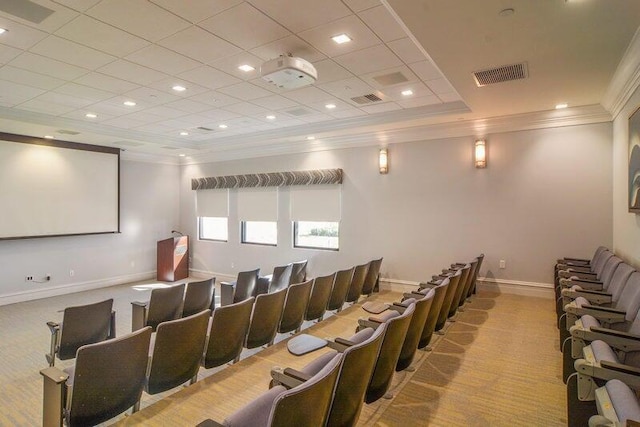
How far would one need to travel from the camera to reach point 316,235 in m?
8.08

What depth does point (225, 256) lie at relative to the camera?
9391 mm

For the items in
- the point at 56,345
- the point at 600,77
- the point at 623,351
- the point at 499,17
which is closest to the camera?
the point at 623,351

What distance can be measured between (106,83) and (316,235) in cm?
497

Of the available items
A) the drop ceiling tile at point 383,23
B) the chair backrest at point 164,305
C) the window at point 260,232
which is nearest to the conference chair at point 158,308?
the chair backrest at point 164,305

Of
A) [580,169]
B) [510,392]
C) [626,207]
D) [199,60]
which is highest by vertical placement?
[199,60]

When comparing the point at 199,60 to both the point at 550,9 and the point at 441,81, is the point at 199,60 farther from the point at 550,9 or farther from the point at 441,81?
the point at 550,9

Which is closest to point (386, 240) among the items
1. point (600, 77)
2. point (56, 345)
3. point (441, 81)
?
point (441, 81)

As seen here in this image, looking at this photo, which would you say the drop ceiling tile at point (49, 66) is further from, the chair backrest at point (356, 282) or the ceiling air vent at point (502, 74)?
the ceiling air vent at point (502, 74)

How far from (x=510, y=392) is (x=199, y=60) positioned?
4.47 meters

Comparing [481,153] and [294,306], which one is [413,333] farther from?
[481,153]

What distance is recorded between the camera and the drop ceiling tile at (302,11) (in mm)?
2803

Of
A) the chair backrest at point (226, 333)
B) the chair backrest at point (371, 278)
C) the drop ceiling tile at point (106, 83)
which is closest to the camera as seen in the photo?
the chair backrest at point (226, 333)

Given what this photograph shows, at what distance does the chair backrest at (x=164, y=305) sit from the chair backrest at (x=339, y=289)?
1.98 meters

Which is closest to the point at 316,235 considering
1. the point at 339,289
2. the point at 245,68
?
the point at 339,289
